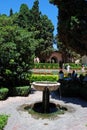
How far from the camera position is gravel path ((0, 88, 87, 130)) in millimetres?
10531

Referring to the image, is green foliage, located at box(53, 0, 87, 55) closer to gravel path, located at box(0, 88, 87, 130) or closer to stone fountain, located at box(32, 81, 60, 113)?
gravel path, located at box(0, 88, 87, 130)

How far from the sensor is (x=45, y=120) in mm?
11562

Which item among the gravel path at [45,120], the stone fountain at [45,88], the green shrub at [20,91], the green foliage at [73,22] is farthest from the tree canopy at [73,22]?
the green shrub at [20,91]

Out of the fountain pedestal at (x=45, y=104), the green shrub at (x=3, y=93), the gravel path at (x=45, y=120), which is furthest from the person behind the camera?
the green shrub at (x=3, y=93)

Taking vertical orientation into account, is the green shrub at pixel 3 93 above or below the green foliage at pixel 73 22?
below

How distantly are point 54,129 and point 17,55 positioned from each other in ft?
26.1

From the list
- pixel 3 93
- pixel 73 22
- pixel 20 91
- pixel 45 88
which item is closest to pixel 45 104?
pixel 45 88

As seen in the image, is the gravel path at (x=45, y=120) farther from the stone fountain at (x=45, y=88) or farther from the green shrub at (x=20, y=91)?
the green shrub at (x=20, y=91)

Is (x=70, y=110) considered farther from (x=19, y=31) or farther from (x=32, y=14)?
(x=32, y=14)

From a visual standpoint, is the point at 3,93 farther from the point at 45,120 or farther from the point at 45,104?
the point at 45,120

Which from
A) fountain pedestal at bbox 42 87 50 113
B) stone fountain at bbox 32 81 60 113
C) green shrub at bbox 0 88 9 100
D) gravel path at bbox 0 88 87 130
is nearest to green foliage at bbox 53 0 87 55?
gravel path at bbox 0 88 87 130

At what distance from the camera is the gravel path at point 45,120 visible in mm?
10531

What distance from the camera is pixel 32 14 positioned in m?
53.4

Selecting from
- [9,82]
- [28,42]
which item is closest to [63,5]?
[28,42]
